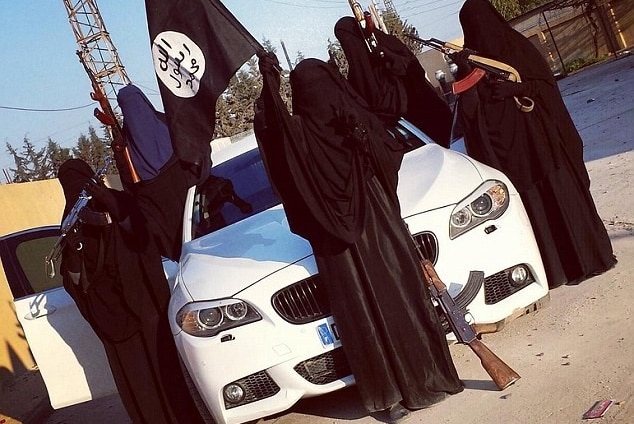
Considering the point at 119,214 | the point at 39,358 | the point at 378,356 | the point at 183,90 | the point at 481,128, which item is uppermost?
the point at 183,90

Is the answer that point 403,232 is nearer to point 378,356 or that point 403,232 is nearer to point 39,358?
point 378,356

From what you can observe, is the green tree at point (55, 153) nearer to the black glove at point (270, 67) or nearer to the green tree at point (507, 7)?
the green tree at point (507, 7)

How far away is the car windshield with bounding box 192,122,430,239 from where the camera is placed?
18.8 ft

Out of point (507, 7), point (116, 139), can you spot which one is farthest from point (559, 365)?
point (507, 7)

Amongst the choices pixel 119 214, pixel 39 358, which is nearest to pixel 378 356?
pixel 119 214

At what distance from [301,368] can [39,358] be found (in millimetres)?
2374

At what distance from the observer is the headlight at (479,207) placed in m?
4.75

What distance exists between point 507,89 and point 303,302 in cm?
203

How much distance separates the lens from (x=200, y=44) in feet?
16.3

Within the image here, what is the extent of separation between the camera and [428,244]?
15.5ft

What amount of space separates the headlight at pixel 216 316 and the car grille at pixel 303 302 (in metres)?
0.15

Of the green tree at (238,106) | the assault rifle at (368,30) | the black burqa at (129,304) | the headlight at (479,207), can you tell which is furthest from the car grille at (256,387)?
the green tree at (238,106)

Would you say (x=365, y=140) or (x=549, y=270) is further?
→ (x=549, y=270)

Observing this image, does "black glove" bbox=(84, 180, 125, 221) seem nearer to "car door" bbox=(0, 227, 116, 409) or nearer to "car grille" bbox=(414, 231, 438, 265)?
"car door" bbox=(0, 227, 116, 409)
